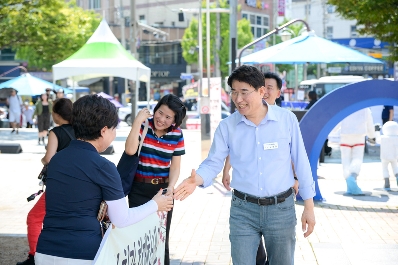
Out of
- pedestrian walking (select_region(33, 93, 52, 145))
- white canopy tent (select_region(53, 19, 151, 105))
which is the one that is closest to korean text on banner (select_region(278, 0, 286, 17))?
pedestrian walking (select_region(33, 93, 52, 145))

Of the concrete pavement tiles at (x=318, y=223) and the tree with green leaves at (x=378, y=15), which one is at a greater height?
the tree with green leaves at (x=378, y=15)

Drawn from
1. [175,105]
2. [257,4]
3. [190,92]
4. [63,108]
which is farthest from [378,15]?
[257,4]

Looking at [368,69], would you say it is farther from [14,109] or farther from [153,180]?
[153,180]

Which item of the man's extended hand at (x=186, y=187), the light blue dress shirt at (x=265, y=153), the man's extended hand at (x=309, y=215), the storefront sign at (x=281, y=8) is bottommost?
the man's extended hand at (x=309, y=215)

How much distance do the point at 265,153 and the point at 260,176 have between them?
0.49 ft

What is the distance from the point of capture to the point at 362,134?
1113 cm

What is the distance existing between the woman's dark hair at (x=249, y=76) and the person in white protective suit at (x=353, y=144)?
273 inches

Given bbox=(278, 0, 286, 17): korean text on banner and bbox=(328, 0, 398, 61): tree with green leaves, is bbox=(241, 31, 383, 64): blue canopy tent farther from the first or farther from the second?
bbox=(278, 0, 286, 17): korean text on banner

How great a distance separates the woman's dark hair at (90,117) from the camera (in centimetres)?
362

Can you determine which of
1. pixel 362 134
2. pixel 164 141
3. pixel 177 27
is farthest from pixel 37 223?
pixel 177 27

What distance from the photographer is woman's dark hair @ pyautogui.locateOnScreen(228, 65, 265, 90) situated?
14.3ft

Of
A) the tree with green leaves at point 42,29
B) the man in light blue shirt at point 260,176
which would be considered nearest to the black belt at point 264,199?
the man in light blue shirt at point 260,176

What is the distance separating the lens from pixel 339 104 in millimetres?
10328

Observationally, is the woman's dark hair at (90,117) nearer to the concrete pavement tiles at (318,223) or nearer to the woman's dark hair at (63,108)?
the woman's dark hair at (63,108)
